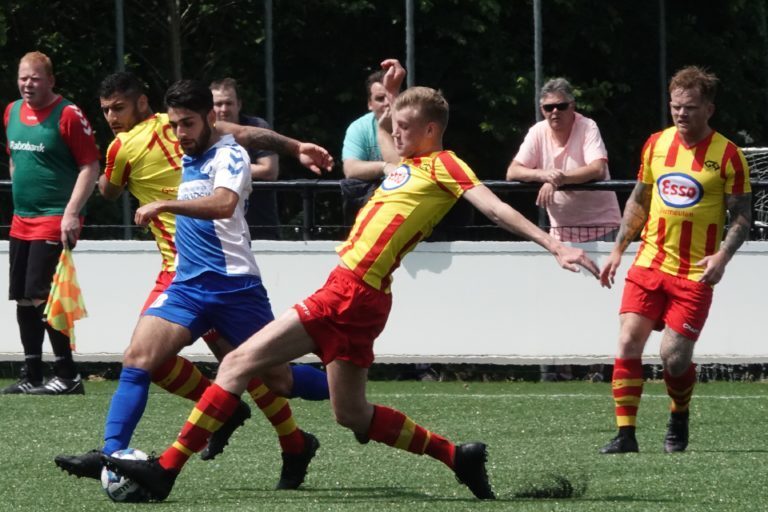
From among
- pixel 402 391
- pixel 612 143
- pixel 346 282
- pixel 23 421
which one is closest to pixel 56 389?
pixel 23 421

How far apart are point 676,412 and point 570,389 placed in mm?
3188

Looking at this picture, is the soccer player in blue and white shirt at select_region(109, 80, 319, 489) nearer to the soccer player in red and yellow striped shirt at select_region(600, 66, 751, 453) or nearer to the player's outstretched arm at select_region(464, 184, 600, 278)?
the player's outstretched arm at select_region(464, 184, 600, 278)

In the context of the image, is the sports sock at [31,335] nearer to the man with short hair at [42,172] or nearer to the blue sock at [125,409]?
the man with short hair at [42,172]

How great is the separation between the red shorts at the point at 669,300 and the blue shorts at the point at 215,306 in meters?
2.14

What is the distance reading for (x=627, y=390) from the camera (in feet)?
29.7

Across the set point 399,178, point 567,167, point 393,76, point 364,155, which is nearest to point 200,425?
point 399,178

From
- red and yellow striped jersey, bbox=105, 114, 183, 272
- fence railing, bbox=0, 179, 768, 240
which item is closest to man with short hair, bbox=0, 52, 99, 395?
fence railing, bbox=0, 179, 768, 240

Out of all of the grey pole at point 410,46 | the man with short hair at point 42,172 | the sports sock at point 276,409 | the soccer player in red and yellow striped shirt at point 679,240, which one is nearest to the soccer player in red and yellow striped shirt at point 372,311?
the sports sock at point 276,409

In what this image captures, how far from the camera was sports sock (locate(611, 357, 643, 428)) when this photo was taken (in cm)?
897

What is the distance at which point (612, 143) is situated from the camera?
90.8 feet

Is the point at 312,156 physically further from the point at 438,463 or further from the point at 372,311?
the point at 438,463

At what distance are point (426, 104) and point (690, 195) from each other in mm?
2122

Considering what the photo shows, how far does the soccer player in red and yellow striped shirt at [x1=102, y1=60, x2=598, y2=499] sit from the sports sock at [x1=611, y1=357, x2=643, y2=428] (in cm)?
178

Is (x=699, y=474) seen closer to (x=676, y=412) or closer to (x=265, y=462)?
(x=676, y=412)
